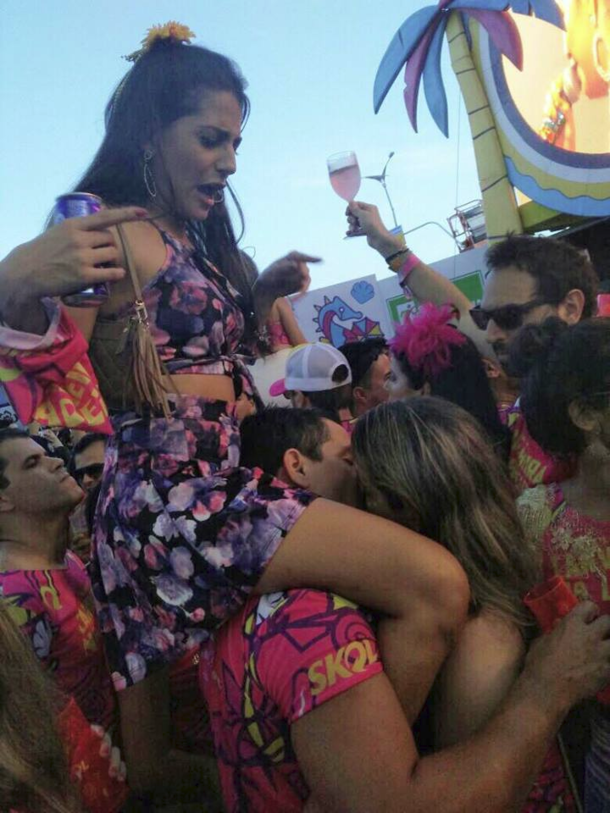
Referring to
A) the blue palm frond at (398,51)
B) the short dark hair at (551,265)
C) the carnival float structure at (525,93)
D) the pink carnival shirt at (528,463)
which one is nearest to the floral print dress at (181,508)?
the pink carnival shirt at (528,463)

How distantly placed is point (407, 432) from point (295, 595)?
40 centimetres

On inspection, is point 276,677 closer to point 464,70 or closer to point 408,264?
point 408,264

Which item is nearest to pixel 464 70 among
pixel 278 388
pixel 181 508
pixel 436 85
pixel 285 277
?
pixel 436 85

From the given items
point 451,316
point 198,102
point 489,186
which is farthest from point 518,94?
point 198,102

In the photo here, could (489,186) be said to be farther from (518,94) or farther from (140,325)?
(140,325)

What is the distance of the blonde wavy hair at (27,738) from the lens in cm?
99

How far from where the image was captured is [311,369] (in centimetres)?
384

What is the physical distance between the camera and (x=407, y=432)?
1436mm

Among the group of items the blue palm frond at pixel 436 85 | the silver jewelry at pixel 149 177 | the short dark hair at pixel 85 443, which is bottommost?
the short dark hair at pixel 85 443

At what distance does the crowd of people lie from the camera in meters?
1.18

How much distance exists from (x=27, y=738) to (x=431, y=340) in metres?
2.26

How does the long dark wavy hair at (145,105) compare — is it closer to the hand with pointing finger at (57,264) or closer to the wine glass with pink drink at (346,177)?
the hand with pointing finger at (57,264)

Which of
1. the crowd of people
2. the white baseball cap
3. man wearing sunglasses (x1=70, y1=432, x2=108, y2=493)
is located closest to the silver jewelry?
the crowd of people

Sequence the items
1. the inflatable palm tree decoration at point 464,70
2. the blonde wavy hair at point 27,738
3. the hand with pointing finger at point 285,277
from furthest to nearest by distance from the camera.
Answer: the inflatable palm tree decoration at point 464,70 → the hand with pointing finger at point 285,277 → the blonde wavy hair at point 27,738
